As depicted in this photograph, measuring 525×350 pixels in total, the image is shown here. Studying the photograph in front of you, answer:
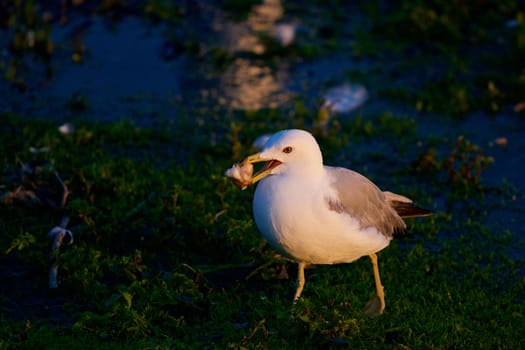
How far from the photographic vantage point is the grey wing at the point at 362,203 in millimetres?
5199

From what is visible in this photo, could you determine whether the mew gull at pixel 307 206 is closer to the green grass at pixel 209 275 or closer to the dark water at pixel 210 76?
the green grass at pixel 209 275

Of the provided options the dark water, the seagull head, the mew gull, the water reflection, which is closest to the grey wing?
the mew gull

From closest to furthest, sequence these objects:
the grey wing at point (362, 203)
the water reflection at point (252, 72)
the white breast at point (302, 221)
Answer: the white breast at point (302, 221) < the grey wing at point (362, 203) < the water reflection at point (252, 72)

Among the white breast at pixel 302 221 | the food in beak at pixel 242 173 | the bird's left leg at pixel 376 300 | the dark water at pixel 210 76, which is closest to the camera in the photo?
the white breast at pixel 302 221

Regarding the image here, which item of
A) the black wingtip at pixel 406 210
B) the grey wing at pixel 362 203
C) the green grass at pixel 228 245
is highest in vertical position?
the grey wing at pixel 362 203

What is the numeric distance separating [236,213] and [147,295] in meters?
1.54

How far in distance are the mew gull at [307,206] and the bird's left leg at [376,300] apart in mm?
15

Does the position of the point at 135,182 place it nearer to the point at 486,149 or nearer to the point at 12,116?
the point at 12,116

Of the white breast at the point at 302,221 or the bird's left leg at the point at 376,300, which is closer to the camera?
the white breast at the point at 302,221

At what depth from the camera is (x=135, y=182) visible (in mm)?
7129

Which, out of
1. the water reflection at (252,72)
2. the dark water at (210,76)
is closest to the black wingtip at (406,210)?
the dark water at (210,76)

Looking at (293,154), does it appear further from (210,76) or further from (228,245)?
(210,76)

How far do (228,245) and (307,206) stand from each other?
1527 mm

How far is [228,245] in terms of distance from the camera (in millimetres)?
6301
